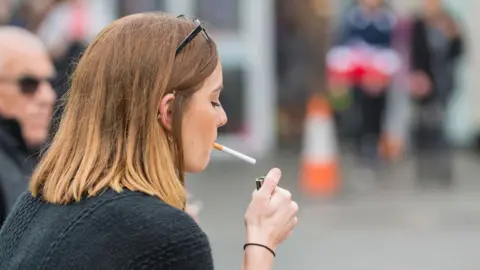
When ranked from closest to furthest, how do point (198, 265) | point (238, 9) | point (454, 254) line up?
1. point (198, 265)
2. point (454, 254)
3. point (238, 9)

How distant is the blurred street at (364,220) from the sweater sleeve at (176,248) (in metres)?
4.75

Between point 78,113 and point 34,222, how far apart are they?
0.24 m

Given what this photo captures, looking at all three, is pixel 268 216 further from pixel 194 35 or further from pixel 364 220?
pixel 364 220

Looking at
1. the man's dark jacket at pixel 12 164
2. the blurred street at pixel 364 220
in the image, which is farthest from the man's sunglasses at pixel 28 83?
the blurred street at pixel 364 220

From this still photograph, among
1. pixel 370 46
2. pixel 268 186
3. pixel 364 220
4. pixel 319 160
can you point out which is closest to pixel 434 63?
pixel 370 46

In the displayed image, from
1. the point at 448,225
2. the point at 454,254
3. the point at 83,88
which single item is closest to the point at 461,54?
the point at 448,225

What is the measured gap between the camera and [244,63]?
459 inches

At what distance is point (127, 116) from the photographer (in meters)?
2.10

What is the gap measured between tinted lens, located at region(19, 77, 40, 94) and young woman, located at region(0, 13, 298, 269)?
2.06 metres

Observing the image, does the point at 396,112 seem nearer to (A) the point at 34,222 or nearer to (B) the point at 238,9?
(B) the point at 238,9

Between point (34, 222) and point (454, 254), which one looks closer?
point (34, 222)

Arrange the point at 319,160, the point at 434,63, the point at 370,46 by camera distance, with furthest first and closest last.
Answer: the point at 434,63 → the point at 370,46 → the point at 319,160

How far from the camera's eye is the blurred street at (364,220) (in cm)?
703

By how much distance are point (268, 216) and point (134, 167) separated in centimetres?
33
